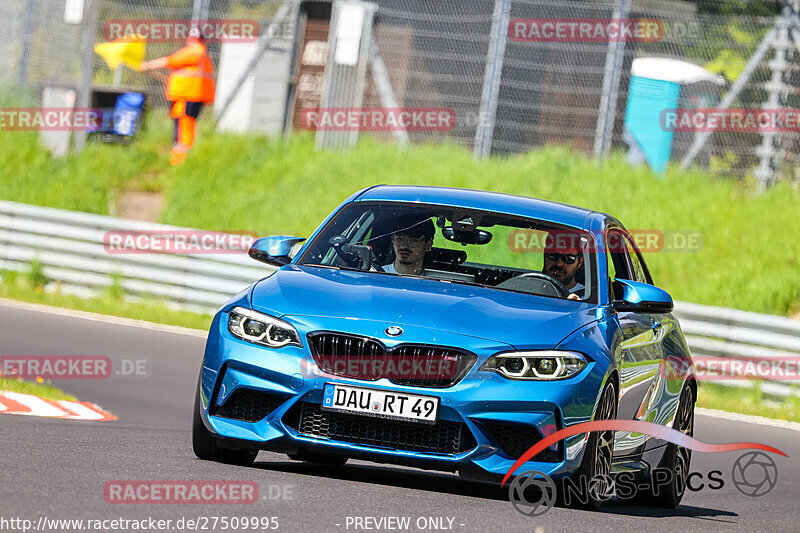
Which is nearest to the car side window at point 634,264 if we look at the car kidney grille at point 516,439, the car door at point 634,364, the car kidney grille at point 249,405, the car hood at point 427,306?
the car door at point 634,364

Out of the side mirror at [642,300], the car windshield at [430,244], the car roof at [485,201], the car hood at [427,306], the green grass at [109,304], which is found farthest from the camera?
the green grass at [109,304]

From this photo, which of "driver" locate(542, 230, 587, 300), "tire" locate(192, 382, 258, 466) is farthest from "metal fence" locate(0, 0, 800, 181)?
"tire" locate(192, 382, 258, 466)

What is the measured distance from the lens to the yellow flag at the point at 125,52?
24.9m

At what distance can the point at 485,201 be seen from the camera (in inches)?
330

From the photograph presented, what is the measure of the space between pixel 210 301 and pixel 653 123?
7.18m

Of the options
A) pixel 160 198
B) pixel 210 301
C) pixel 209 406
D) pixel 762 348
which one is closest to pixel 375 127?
pixel 160 198

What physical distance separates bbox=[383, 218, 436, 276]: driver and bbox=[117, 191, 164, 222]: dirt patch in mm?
14653

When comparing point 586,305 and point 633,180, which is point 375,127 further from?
point 586,305

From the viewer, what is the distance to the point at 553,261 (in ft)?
26.6

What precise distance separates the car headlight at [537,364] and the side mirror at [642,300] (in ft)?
3.30

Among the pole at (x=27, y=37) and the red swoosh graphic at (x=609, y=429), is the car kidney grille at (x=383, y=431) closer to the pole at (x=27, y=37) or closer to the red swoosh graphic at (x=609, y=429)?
the red swoosh graphic at (x=609, y=429)

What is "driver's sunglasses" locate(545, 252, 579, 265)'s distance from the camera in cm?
806

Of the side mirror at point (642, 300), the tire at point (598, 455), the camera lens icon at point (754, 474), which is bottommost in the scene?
the camera lens icon at point (754, 474)

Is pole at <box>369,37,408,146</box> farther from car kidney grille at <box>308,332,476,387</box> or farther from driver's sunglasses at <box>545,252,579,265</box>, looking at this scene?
car kidney grille at <box>308,332,476,387</box>
